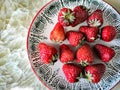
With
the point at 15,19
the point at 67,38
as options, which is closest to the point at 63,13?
the point at 67,38

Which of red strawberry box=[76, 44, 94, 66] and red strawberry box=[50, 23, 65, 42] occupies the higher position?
red strawberry box=[50, 23, 65, 42]

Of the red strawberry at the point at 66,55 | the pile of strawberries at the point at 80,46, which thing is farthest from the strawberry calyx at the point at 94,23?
the red strawberry at the point at 66,55

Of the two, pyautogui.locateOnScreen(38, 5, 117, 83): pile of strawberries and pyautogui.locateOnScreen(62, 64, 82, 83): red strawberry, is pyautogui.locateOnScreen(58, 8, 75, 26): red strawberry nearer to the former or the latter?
pyautogui.locateOnScreen(38, 5, 117, 83): pile of strawberries

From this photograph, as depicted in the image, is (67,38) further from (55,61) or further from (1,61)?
(1,61)

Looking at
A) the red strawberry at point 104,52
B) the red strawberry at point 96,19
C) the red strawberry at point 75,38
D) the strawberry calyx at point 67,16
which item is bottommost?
the red strawberry at point 104,52

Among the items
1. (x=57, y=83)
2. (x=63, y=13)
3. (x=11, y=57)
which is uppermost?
(x=63, y=13)

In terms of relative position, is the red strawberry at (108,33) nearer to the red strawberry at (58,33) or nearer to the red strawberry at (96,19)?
the red strawberry at (96,19)

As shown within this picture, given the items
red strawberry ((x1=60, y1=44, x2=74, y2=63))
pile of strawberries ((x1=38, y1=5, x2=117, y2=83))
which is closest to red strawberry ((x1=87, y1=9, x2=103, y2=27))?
pile of strawberries ((x1=38, y1=5, x2=117, y2=83))

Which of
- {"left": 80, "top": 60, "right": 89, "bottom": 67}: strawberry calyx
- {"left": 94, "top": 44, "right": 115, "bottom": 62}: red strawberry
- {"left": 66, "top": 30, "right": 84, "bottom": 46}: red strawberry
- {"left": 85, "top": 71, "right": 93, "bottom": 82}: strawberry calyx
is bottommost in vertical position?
{"left": 85, "top": 71, "right": 93, "bottom": 82}: strawberry calyx
